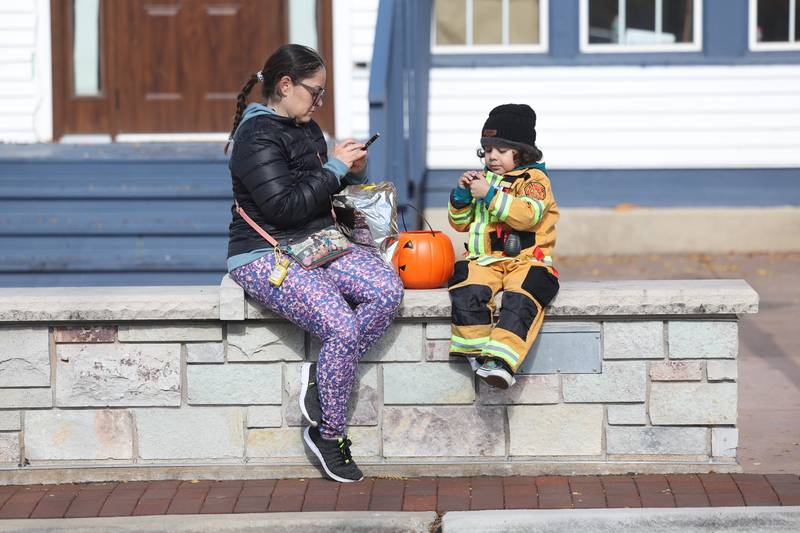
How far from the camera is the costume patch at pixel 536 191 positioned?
532 centimetres

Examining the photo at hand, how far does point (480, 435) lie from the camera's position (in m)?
5.37

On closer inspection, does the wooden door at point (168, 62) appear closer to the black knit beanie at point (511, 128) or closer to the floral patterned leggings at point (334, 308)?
the black knit beanie at point (511, 128)

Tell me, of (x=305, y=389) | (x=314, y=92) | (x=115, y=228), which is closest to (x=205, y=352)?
(x=305, y=389)

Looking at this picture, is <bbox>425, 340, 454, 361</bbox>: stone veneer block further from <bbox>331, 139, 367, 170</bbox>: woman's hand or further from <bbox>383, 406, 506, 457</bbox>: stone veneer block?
<bbox>331, 139, 367, 170</bbox>: woman's hand

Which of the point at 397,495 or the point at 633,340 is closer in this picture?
the point at 397,495

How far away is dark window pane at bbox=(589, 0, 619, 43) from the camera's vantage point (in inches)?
434

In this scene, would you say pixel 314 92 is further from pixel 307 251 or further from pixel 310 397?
pixel 310 397

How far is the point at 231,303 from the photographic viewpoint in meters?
5.24

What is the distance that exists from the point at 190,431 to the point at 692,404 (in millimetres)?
2097

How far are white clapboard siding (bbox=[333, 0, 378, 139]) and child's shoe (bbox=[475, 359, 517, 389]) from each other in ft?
17.6

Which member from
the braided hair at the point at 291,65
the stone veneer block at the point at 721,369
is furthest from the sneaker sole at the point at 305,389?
the stone veneer block at the point at 721,369

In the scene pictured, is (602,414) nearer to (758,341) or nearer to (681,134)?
(758,341)

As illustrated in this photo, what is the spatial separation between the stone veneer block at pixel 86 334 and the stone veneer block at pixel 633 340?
6.73 feet

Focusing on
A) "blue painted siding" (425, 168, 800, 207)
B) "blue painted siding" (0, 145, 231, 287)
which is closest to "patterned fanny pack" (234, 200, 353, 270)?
"blue painted siding" (0, 145, 231, 287)
